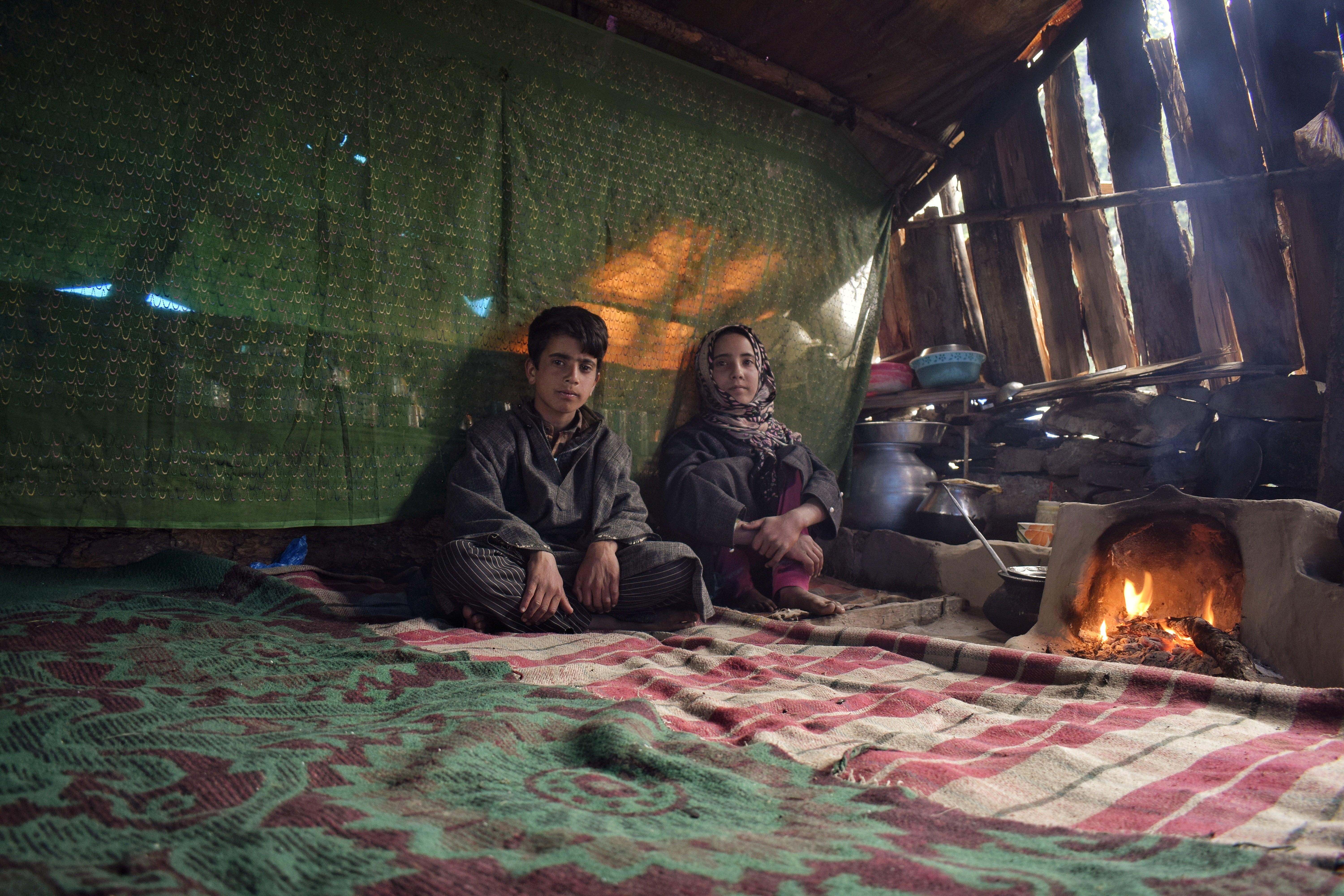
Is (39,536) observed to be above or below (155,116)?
below

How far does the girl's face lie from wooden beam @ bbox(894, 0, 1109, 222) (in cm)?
181

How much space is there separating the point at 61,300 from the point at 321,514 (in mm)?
1013

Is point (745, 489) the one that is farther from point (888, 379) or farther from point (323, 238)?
point (323, 238)

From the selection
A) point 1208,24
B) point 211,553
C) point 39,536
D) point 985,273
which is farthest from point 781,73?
point 39,536

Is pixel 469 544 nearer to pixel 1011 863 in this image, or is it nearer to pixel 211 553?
pixel 211 553

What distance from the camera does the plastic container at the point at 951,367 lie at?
4.34m

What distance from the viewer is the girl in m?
3.21

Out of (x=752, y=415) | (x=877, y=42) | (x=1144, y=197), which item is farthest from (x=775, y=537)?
(x=1144, y=197)

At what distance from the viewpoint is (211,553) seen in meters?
2.77

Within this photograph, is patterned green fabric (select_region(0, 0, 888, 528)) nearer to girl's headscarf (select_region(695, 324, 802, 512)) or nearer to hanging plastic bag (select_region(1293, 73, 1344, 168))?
girl's headscarf (select_region(695, 324, 802, 512))

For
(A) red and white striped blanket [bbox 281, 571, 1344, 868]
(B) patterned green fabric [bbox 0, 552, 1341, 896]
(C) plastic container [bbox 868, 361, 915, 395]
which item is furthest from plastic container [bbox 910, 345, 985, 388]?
(B) patterned green fabric [bbox 0, 552, 1341, 896]

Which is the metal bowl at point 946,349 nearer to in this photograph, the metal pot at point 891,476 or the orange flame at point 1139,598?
the metal pot at point 891,476

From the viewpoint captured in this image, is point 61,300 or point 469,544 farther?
Result: point 469,544

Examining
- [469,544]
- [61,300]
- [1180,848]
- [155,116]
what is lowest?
[1180,848]
